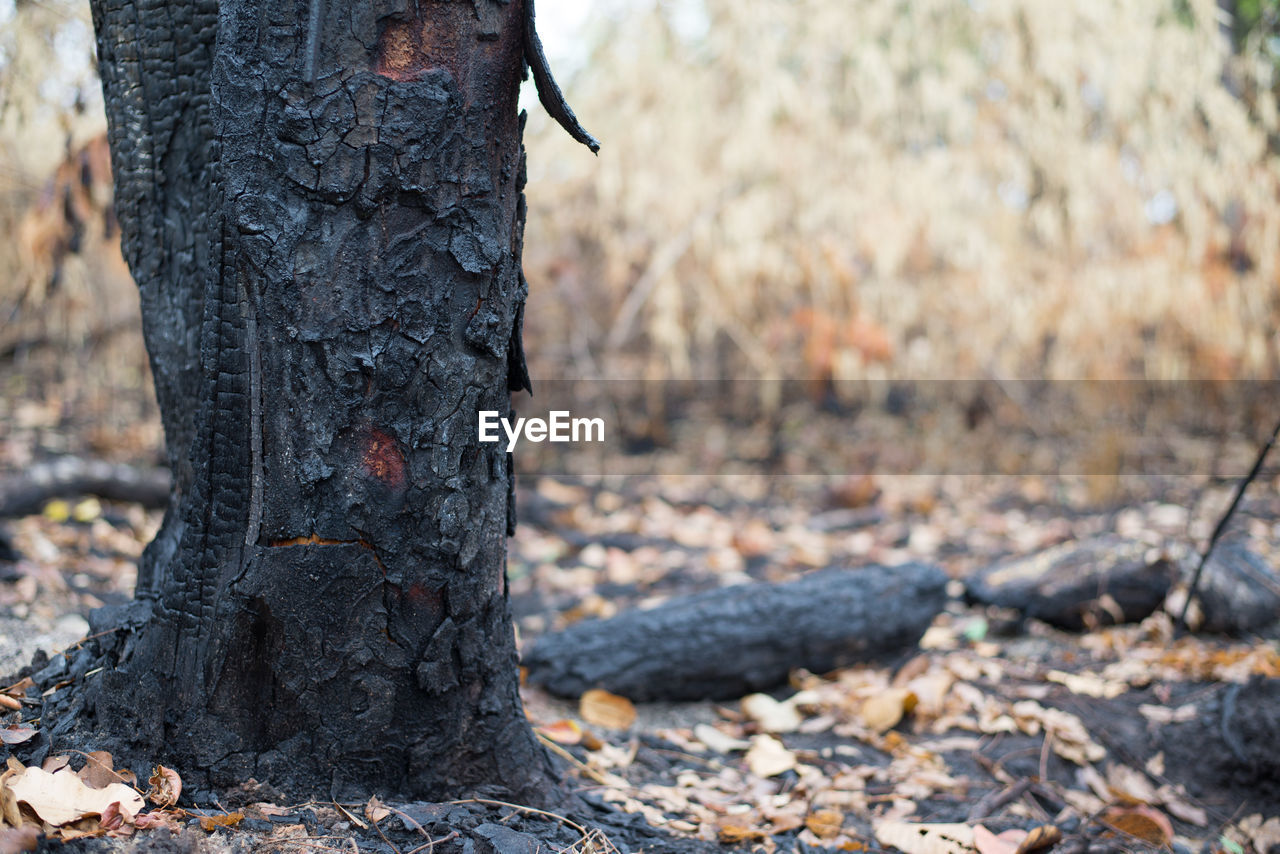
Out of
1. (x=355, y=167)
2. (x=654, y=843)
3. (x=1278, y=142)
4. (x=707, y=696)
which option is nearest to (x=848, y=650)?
(x=707, y=696)

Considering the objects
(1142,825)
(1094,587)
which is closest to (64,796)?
(1142,825)

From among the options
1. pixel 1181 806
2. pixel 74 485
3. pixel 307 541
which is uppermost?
pixel 307 541

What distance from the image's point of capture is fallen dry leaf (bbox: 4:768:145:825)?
1143 mm

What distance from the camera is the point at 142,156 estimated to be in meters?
1.44

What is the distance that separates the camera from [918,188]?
4621 mm

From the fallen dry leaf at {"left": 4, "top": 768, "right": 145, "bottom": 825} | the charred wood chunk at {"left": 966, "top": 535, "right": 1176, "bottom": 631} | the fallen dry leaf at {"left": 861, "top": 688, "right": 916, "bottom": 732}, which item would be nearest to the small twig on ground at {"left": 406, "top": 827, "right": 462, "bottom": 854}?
the fallen dry leaf at {"left": 4, "top": 768, "right": 145, "bottom": 825}

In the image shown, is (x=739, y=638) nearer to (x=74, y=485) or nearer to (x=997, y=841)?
(x=997, y=841)

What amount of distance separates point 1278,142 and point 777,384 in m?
3.02

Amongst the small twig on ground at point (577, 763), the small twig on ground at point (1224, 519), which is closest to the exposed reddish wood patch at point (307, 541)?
the small twig on ground at point (577, 763)

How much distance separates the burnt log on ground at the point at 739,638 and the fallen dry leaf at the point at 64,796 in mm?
1193

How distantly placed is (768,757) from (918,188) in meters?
3.53

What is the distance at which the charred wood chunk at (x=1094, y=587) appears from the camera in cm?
279

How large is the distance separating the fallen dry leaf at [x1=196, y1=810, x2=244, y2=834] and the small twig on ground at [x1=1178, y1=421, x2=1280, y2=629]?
7.18ft

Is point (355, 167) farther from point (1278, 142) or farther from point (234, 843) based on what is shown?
point (1278, 142)
